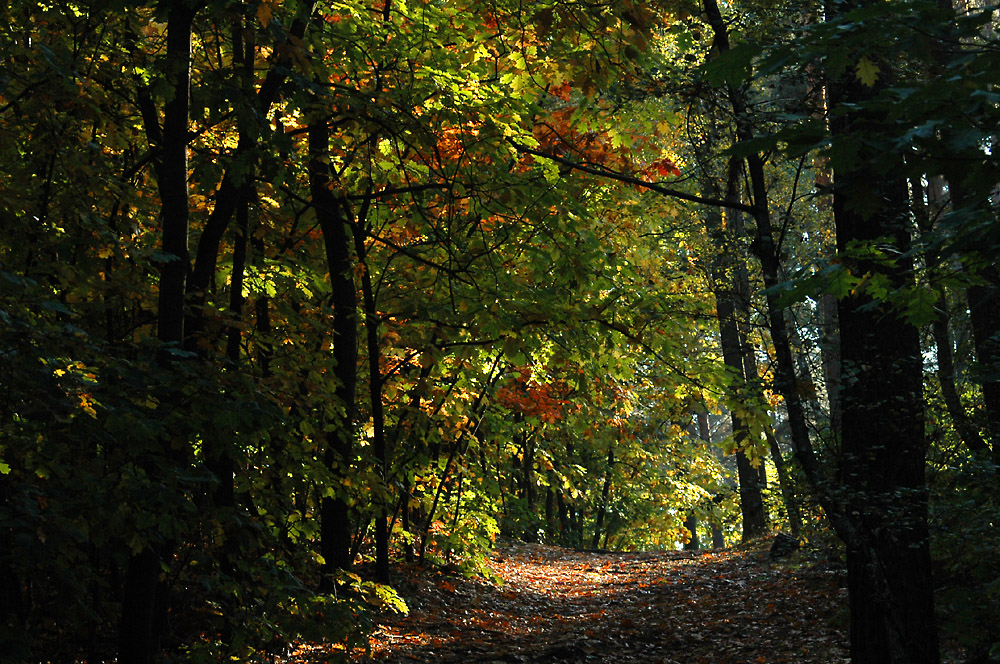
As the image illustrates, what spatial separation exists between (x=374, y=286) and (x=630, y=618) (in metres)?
5.43

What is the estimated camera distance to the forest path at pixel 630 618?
805 centimetres

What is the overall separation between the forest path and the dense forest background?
103 centimetres

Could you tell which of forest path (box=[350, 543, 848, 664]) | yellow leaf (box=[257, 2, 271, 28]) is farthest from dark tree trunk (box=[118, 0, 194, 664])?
forest path (box=[350, 543, 848, 664])

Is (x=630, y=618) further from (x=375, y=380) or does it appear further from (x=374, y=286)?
(x=374, y=286)

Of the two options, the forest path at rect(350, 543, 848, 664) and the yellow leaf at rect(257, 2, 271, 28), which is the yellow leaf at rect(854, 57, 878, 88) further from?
the forest path at rect(350, 543, 848, 664)

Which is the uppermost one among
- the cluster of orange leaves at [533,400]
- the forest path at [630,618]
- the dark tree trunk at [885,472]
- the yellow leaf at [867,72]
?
the yellow leaf at [867,72]

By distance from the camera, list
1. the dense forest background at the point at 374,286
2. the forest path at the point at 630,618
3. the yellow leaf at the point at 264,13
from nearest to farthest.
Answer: the dense forest background at the point at 374,286
the yellow leaf at the point at 264,13
the forest path at the point at 630,618

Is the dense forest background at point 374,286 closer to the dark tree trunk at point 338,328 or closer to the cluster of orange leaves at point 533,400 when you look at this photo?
the dark tree trunk at point 338,328

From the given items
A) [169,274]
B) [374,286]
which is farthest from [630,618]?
[169,274]

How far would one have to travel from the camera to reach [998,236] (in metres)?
2.69

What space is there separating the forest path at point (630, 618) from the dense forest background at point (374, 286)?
3.37 ft

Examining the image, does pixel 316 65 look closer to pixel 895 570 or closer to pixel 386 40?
pixel 386 40

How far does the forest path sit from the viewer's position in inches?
317

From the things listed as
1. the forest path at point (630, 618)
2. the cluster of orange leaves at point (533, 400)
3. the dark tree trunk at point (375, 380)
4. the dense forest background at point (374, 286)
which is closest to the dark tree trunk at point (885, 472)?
the dense forest background at point (374, 286)
